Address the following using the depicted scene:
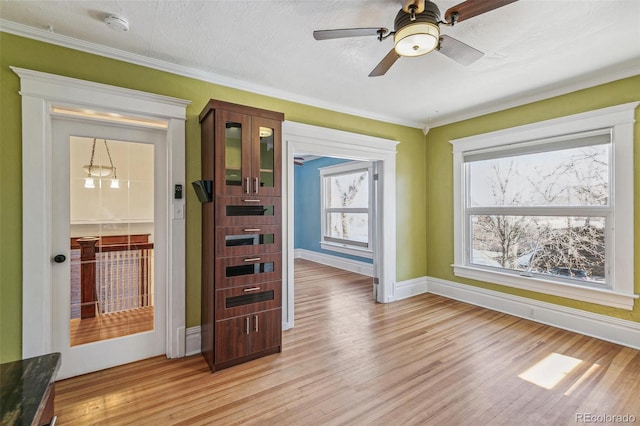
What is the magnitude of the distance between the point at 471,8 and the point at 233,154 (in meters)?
1.97

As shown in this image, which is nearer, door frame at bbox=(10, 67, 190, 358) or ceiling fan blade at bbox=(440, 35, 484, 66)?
ceiling fan blade at bbox=(440, 35, 484, 66)

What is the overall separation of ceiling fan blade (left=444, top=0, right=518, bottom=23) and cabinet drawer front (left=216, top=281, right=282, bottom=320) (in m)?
2.42

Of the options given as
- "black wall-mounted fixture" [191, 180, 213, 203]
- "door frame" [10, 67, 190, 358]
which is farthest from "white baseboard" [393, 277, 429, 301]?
"door frame" [10, 67, 190, 358]

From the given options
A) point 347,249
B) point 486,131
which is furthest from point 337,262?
point 486,131

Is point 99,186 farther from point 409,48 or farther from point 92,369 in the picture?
point 409,48

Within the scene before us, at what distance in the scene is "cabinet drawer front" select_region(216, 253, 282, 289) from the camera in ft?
8.29

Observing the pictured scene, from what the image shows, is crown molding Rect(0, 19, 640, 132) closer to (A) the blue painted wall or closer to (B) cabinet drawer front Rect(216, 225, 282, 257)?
(B) cabinet drawer front Rect(216, 225, 282, 257)

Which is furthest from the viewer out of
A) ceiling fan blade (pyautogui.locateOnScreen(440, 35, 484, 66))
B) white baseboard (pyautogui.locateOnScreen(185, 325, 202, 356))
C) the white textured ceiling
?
white baseboard (pyautogui.locateOnScreen(185, 325, 202, 356))

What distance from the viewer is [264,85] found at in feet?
10.5

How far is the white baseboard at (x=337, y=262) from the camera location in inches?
236

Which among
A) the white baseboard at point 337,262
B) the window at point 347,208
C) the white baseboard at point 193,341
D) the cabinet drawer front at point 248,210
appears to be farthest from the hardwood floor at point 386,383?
the window at point 347,208

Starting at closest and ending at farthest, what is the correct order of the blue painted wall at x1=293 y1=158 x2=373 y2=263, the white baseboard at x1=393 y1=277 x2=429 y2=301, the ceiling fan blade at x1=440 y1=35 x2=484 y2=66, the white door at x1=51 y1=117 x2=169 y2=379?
1. the ceiling fan blade at x1=440 y1=35 x2=484 y2=66
2. the white door at x1=51 y1=117 x2=169 y2=379
3. the white baseboard at x1=393 y1=277 x2=429 y2=301
4. the blue painted wall at x1=293 y1=158 x2=373 y2=263

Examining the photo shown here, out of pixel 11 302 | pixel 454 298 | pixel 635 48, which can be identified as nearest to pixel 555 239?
pixel 454 298

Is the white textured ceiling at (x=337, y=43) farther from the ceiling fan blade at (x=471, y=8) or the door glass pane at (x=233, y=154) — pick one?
the door glass pane at (x=233, y=154)
